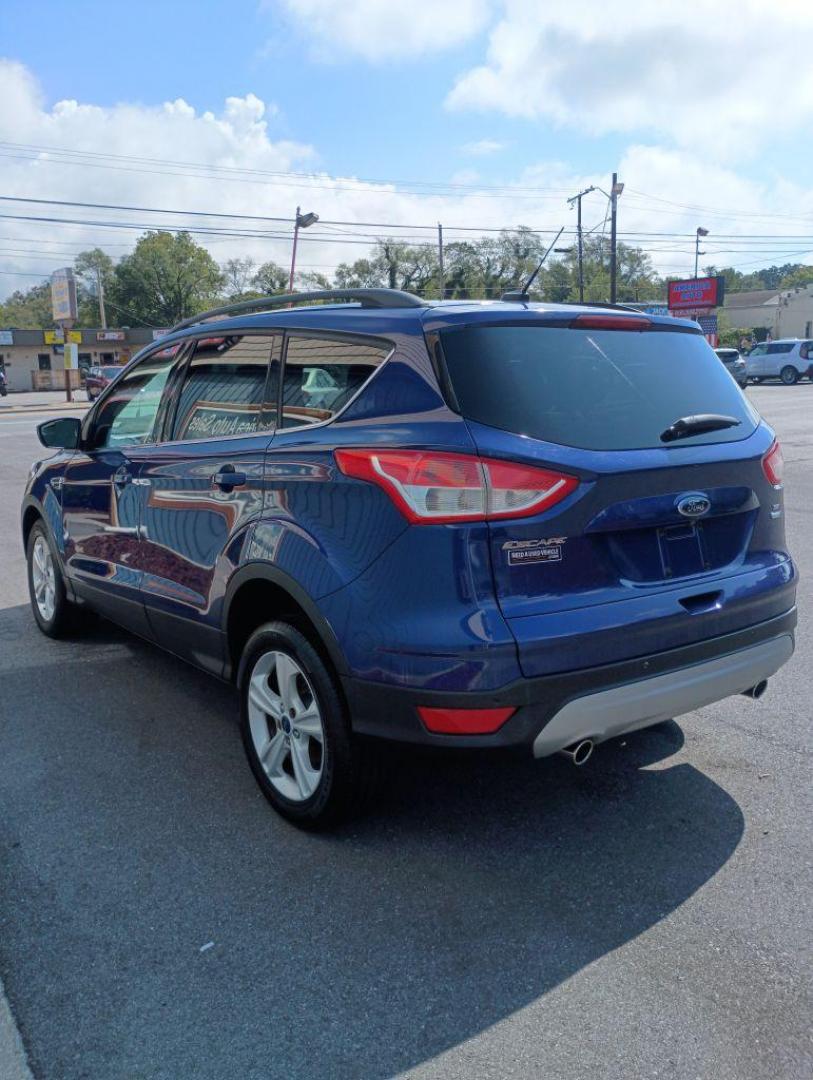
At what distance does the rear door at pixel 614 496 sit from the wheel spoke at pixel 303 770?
1.03 metres

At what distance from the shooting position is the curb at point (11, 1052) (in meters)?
2.28

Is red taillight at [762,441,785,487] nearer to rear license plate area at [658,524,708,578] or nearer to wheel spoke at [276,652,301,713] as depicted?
rear license plate area at [658,524,708,578]

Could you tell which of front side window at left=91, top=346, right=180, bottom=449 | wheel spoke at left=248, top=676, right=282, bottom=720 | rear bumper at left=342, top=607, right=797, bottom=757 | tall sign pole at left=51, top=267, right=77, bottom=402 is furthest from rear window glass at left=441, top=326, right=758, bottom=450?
tall sign pole at left=51, top=267, right=77, bottom=402

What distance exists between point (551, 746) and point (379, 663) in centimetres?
58

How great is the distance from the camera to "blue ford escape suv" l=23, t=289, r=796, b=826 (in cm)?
277

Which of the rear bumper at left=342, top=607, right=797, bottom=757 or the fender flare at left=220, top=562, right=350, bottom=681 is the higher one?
the fender flare at left=220, top=562, right=350, bottom=681

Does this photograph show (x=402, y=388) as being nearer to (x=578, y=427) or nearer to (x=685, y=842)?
(x=578, y=427)

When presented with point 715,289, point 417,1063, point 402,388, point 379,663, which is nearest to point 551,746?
point 379,663

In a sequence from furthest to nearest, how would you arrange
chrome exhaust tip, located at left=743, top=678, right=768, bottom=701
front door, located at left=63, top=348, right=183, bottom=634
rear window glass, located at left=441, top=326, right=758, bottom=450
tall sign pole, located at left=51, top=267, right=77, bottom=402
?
tall sign pole, located at left=51, top=267, right=77, bottom=402, front door, located at left=63, top=348, right=183, bottom=634, chrome exhaust tip, located at left=743, top=678, right=768, bottom=701, rear window glass, located at left=441, top=326, right=758, bottom=450

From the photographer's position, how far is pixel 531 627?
2744 mm

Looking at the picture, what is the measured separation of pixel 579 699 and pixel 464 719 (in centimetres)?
35

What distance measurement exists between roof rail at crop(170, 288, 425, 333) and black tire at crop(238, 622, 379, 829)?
121 cm

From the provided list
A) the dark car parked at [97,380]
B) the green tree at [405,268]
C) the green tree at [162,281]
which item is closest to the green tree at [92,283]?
the green tree at [162,281]

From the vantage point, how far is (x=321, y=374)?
135 inches
